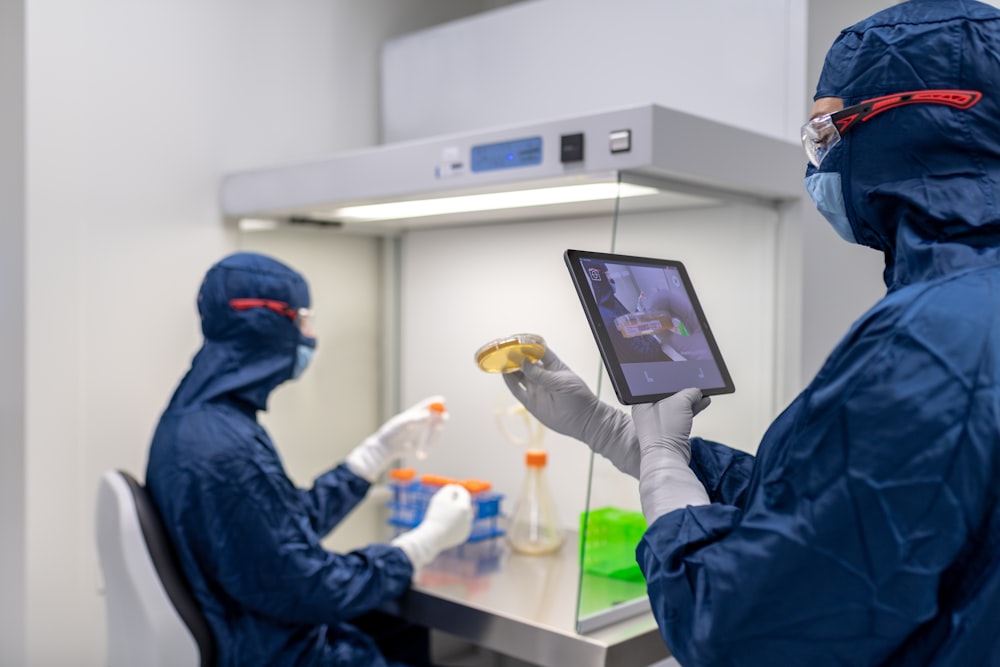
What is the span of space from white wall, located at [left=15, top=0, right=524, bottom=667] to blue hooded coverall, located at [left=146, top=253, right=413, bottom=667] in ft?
1.22

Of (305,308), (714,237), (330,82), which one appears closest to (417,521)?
(305,308)

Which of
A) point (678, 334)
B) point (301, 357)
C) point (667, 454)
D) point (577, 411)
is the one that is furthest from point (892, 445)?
point (301, 357)

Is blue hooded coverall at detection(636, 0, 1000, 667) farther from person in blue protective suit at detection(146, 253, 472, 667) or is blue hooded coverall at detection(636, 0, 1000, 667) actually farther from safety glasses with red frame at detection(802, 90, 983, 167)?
person in blue protective suit at detection(146, 253, 472, 667)

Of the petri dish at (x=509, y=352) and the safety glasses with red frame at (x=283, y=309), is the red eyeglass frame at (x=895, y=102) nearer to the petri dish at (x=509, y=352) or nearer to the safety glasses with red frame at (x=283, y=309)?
the petri dish at (x=509, y=352)

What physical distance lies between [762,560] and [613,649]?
0.84 m

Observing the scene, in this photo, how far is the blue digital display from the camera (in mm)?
1648

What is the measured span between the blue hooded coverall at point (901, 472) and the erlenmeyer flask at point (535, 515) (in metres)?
1.29

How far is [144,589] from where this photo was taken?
1.58 metres

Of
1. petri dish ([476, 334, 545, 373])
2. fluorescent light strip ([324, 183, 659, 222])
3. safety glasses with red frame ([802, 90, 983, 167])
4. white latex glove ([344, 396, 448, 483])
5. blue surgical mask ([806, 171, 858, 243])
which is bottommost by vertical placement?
white latex glove ([344, 396, 448, 483])

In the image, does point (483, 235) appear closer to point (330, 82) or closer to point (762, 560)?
point (330, 82)

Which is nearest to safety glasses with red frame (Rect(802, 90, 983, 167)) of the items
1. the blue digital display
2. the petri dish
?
the petri dish

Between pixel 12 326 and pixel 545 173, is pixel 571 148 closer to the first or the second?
pixel 545 173

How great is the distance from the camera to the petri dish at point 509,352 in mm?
1129

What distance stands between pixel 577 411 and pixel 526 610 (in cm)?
65
